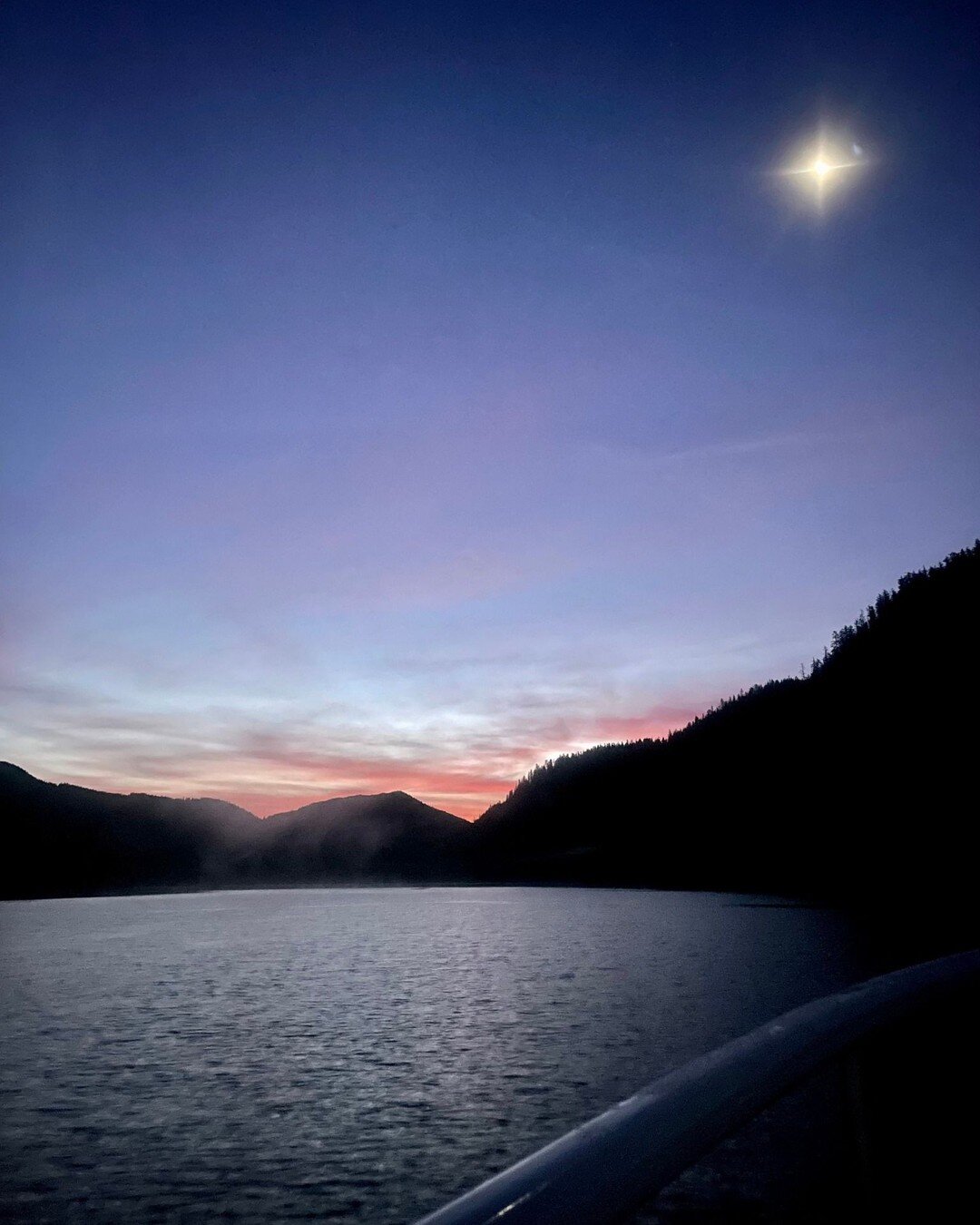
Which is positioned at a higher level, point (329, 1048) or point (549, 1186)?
point (549, 1186)

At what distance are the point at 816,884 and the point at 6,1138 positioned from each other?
20544 centimetres

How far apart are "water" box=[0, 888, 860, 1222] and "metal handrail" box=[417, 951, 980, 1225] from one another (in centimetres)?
1035

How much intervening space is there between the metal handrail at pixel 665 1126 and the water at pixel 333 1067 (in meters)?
10.4

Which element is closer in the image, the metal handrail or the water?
the metal handrail

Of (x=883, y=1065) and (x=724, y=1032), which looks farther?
(x=724, y=1032)

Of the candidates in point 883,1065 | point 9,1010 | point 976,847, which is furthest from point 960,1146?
point 976,847

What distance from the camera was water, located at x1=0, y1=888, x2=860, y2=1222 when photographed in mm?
15008

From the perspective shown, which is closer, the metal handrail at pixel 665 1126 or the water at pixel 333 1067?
the metal handrail at pixel 665 1126

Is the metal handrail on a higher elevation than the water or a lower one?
higher

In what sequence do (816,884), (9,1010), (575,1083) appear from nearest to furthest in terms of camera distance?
(575,1083), (9,1010), (816,884)

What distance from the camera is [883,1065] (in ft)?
15.1

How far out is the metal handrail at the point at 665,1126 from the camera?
268 cm

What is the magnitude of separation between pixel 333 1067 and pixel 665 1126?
25.8m

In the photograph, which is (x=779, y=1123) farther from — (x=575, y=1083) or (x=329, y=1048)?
(x=329, y=1048)
